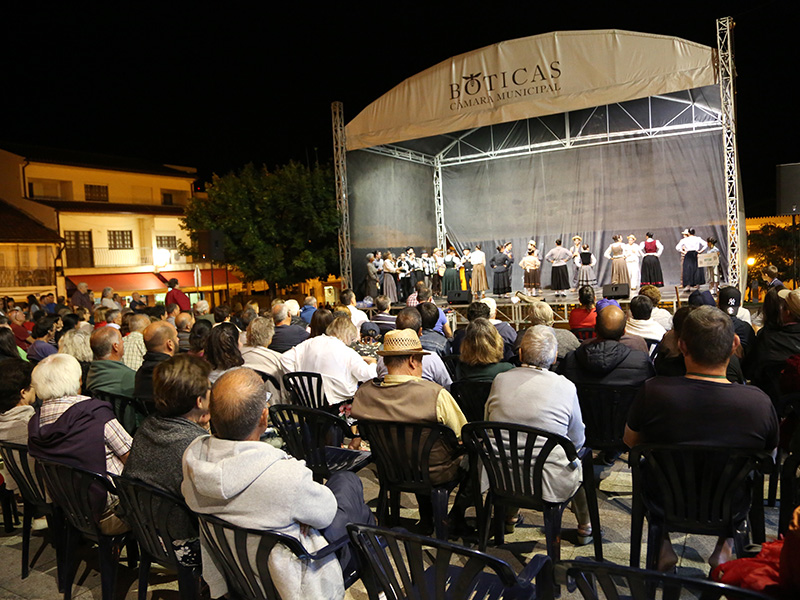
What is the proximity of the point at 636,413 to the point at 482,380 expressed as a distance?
3.73 feet

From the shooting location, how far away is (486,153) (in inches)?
659

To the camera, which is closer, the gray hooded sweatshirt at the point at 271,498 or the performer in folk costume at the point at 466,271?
the gray hooded sweatshirt at the point at 271,498

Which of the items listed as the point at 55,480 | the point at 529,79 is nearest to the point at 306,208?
the point at 529,79

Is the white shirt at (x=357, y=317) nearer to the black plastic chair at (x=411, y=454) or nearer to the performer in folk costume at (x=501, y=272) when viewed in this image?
the black plastic chair at (x=411, y=454)

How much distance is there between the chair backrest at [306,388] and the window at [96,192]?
2504 centimetres

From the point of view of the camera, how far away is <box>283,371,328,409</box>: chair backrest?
4141 millimetres

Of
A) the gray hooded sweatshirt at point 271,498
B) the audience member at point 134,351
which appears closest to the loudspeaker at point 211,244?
the audience member at point 134,351

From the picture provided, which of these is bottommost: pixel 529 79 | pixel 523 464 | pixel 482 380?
pixel 523 464

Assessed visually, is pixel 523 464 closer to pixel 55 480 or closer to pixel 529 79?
pixel 55 480

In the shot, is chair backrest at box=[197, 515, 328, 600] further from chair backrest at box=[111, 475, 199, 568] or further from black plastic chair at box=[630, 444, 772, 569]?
black plastic chair at box=[630, 444, 772, 569]

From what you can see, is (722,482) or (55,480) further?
(55,480)

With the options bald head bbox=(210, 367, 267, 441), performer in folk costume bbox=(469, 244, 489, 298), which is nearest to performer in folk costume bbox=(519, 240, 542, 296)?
performer in folk costume bbox=(469, 244, 489, 298)

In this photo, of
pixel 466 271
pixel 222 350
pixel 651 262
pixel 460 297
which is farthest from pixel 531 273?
pixel 222 350

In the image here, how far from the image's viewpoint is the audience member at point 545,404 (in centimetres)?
263
